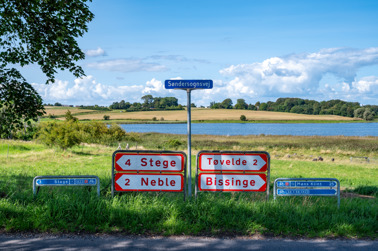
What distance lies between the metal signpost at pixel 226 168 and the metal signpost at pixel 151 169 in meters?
0.40

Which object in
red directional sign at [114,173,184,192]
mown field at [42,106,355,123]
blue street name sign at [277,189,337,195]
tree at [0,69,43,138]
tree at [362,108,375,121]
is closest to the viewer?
blue street name sign at [277,189,337,195]

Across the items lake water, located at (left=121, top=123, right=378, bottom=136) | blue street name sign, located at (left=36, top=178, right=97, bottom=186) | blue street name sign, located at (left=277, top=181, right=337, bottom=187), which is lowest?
lake water, located at (left=121, top=123, right=378, bottom=136)

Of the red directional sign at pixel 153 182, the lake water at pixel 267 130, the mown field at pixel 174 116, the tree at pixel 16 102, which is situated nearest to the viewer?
the red directional sign at pixel 153 182

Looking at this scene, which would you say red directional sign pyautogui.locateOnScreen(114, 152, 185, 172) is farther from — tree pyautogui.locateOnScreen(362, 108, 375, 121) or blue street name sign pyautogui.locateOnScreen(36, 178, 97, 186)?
tree pyautogui.locateOnScreen(362, 108, 375, 121)

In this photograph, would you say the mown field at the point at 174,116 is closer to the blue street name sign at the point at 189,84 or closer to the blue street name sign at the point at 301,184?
the blue street name sign at the point at 189,84

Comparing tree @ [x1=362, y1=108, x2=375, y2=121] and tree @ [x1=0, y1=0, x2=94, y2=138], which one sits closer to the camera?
tree @ [x1=0, y1=0, x2=94, y2=138]

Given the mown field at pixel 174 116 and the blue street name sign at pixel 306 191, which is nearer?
the blue street name sign at pixel 306 191

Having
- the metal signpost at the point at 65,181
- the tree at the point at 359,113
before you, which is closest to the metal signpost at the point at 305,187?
the metal signpost at the point at 65,181

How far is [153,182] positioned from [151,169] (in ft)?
0.85

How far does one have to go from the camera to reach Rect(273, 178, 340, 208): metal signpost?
6188 mm

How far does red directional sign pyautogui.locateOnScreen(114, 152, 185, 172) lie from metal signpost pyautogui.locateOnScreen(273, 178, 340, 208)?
76.6 inches

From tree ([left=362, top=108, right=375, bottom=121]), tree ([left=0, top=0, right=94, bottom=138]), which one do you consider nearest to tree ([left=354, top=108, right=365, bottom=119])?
tree ([left=362, top=108, right=375, bottom=121])

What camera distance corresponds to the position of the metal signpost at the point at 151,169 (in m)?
6.36

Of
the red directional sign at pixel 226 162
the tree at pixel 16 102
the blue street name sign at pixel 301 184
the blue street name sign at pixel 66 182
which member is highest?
the tree at pixel 16 102
